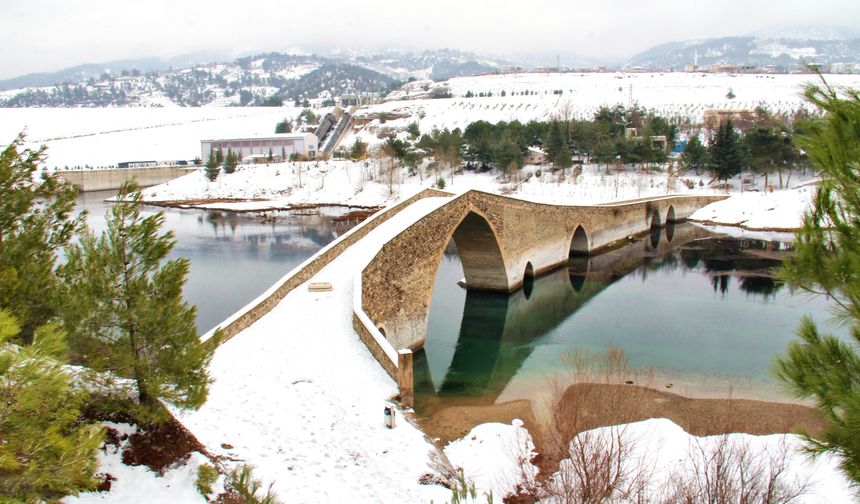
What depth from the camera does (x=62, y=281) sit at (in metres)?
8.63

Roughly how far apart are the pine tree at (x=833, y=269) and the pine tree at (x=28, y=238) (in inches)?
337

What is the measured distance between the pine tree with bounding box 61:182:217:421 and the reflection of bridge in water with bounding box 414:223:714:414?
27.8 ft

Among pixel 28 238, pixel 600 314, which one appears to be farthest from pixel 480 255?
pixel 28 238

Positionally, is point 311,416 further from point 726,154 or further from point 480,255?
point 726,154

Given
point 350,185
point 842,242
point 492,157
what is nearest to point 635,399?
point 842,242

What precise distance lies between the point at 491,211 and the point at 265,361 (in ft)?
49.5

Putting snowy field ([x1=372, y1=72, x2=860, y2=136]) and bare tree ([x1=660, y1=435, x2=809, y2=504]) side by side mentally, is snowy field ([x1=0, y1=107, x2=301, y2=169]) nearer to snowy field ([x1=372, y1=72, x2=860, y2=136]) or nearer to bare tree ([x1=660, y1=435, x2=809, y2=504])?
snowy field ([x1=372, y1=72, x2=860, y2=136])

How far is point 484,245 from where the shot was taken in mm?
27078

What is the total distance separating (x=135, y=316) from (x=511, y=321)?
18114mm

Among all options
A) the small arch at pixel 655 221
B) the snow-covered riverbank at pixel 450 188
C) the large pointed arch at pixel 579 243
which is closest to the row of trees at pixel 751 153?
the snow-covered riverbank at pixel 450 188

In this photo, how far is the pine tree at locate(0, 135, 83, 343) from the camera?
810 centimetres

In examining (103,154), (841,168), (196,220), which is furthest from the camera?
(103,154)

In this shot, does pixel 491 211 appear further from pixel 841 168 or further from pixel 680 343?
pixel 841 168

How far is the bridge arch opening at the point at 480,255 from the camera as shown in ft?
85.7
